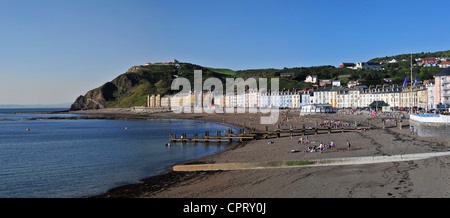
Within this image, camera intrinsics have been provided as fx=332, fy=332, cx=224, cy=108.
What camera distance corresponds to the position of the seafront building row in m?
75.0

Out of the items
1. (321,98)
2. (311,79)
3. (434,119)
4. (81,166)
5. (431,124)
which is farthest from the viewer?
(311,79)

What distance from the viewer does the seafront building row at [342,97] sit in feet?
246

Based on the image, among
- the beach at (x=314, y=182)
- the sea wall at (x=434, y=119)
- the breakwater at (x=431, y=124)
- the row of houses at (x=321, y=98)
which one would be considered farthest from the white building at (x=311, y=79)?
the beach at (x=314, y=182)

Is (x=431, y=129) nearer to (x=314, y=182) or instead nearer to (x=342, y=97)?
(x=314, y=182)

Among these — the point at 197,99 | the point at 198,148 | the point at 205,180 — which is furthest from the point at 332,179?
the point at 197,99

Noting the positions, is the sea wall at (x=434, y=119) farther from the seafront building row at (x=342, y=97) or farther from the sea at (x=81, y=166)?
the sea at (x=81, y=166)

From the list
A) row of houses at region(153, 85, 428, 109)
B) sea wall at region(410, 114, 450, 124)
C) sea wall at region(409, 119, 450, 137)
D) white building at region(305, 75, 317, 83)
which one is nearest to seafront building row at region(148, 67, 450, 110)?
row of houses at region(153, 85, 428, 109)

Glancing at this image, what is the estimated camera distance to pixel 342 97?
114625 mm

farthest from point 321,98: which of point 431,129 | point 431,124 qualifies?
point 431,129

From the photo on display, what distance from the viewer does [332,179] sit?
17875 millimetres

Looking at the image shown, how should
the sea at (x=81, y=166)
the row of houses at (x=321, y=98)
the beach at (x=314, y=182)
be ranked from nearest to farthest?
the beach at (x=314, y=182) → the sea at (x=81, y=166) → the row of houses at (x=321, y=98)

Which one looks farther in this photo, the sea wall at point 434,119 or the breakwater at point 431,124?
the sea wall at point 434,119

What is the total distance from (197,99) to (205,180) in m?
161
